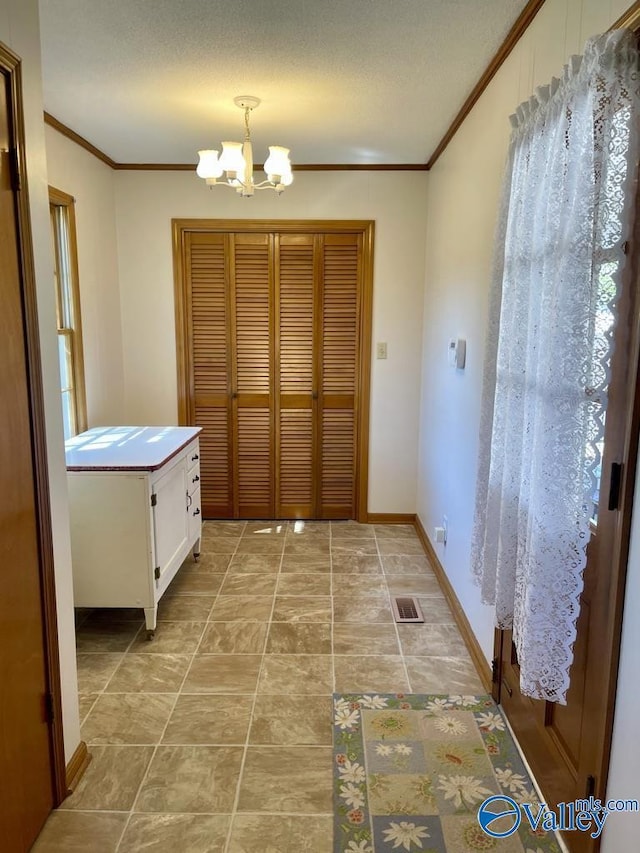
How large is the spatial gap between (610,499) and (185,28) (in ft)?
7.01

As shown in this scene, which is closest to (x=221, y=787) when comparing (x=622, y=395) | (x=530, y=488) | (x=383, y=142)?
(x=530, y=488)

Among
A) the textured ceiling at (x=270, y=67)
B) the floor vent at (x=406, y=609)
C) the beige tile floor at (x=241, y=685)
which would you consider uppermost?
the textured ceiling at (x=270, y=67)

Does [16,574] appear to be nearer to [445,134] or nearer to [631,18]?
[631,18]

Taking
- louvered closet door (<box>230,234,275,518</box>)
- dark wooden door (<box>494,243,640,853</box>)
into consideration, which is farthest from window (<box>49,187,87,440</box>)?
dark wooden door (<box>494,243,640,853</box>)

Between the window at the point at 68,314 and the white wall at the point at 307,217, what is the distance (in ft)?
2.37

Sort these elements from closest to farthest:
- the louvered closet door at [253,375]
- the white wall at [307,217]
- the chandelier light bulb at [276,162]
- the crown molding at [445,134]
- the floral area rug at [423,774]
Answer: the floral area rug at [423,774]
the crown molding at [445,134]
the chandelier light bulb at [276,162]
the white wall at [307,217]
the louvered closet door at [253,375]

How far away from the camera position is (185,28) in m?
2.06

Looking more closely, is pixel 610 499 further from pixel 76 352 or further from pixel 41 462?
pixel 76 352

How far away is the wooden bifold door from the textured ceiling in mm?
758

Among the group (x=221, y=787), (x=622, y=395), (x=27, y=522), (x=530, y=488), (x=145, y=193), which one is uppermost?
(x=145, y=193)

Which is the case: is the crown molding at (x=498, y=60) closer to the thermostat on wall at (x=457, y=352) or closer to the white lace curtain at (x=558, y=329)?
the white lace curtain at (x=558, y=329)

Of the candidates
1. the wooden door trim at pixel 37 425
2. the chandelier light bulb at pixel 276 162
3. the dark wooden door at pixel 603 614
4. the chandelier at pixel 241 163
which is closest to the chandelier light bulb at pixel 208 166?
the chandelier at pixel 241 163

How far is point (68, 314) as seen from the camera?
331cm

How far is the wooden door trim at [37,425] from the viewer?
1485 mm
